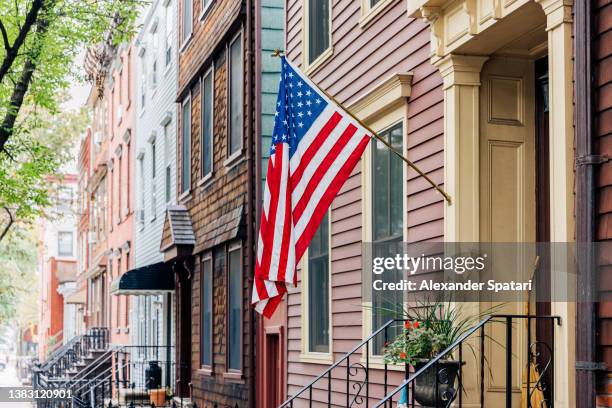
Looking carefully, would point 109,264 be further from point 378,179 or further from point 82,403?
point 378,179

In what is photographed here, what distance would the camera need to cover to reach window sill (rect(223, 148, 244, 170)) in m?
16.8

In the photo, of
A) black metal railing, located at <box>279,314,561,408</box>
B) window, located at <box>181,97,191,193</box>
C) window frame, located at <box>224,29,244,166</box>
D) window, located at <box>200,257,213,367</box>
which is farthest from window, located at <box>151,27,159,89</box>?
black metal railing, located at <box>279,314,561,408</box>

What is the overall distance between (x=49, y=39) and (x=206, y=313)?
8598mm

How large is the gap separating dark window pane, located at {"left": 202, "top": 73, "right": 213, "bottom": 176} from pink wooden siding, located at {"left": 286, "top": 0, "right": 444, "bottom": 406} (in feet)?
17.2

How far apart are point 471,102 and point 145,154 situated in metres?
19.8

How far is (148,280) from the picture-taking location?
23406 mm

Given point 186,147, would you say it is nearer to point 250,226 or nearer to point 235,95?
point 235,95

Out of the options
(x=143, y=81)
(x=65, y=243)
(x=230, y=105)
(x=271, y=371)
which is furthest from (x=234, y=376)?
(x=65, y=243)

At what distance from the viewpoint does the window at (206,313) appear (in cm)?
1948

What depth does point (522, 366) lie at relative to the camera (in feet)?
28.7

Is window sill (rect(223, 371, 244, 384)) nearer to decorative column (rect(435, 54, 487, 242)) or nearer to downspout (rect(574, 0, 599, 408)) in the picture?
decorative column (rect(435, 54, 487, 242))

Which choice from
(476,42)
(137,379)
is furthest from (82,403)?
(476,42)

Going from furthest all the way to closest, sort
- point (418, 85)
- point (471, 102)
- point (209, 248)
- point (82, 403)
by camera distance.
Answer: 1. point (82, 403)
2. point (209, 248)
3. point (418, 85)
4. point (471, 102)

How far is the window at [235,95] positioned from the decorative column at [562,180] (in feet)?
33.3
